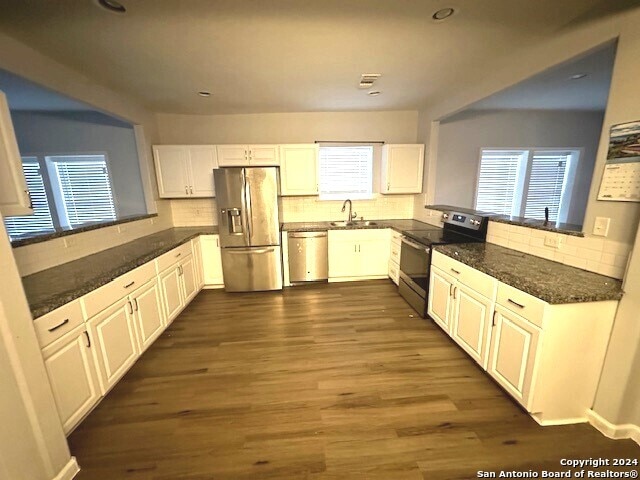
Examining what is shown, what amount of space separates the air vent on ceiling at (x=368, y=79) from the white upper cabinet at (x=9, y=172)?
8.50 feet

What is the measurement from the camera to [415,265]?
2.92 meters

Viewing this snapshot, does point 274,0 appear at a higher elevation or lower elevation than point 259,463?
higher

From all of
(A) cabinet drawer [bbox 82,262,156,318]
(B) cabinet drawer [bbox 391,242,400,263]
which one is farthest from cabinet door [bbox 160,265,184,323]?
(B) cabinet drawer [bbox 391,242,400,263]

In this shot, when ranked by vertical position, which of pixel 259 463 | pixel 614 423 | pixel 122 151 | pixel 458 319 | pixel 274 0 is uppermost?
pixel 274 0

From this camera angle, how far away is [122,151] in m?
3.99

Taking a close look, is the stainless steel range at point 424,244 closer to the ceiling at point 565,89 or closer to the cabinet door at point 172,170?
the ceiling at point 565,89

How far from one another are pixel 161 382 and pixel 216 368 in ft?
1.34

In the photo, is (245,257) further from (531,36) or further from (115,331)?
(531,36)

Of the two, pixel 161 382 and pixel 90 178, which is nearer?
pixel 161 382

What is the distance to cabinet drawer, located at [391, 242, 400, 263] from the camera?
354 centimetres

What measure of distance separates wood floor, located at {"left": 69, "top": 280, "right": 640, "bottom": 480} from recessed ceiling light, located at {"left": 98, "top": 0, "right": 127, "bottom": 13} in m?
2.56

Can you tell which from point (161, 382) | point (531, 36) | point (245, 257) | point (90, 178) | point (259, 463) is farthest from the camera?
point (90, 178)

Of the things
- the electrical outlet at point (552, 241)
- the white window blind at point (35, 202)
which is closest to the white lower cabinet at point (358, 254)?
the electrical outlet at point (552, 241)

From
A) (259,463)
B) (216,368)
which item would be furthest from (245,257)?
(259,463)
